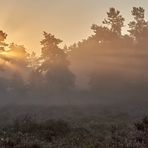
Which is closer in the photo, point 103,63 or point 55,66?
point 55,66

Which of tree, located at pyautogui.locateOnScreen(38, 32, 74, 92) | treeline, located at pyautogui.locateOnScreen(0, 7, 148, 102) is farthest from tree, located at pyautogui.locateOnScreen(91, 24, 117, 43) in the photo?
tree, located at pyautogui.locateOnScreen(38, 32, 74, 92)

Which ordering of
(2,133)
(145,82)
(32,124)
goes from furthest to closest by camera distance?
(145,82) → (32,124) → (2,133)

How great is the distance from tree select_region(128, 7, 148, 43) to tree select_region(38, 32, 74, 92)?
16.1 m

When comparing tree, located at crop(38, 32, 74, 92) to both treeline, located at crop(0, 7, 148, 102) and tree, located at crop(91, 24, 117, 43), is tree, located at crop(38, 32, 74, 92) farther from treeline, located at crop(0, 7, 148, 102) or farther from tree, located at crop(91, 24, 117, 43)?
tree, located at crop(91, 24, 117, 43)

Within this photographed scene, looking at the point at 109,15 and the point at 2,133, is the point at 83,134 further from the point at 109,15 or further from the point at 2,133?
the point at 109,15

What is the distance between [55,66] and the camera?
78312mm

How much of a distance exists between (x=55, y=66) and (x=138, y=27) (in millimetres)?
20060

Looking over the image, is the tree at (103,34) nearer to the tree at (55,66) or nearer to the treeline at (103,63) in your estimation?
the treeline at (103,63)

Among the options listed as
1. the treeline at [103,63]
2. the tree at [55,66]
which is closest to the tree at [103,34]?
the treeline at [103,63]

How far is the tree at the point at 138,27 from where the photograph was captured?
83.7 m

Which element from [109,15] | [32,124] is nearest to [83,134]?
[32,124]

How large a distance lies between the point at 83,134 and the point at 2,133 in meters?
3.20

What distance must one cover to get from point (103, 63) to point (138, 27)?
34.3 feet

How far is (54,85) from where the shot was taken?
259ft
